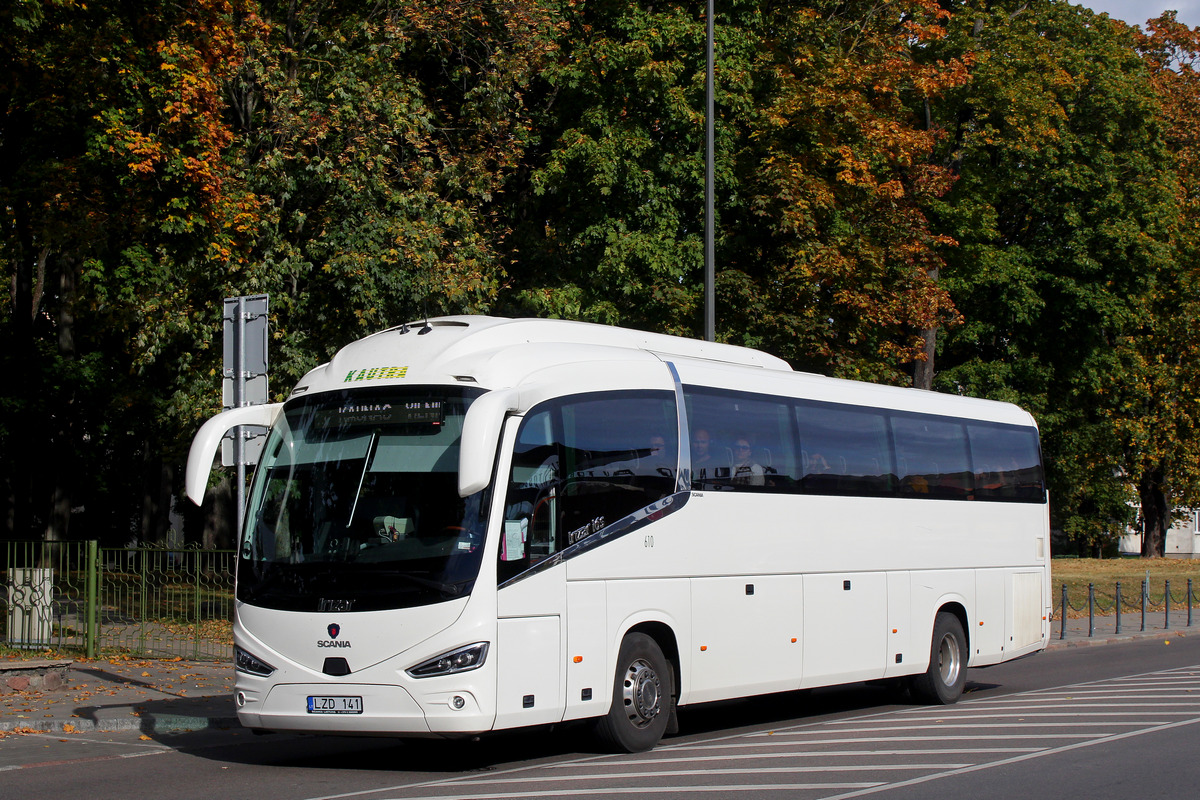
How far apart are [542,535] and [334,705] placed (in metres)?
1.97

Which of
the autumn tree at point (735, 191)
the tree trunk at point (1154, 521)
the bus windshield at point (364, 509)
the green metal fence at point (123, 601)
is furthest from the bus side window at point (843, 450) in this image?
the tree trunk at point (1154, 521)

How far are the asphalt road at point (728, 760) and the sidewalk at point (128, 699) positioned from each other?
282 millimetres

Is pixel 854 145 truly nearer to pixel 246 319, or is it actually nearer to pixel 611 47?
pixel 611 47

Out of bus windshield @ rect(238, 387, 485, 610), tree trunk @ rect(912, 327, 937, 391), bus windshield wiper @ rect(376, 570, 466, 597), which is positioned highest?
tree trunk @ rect(912, 327, 937, 391)

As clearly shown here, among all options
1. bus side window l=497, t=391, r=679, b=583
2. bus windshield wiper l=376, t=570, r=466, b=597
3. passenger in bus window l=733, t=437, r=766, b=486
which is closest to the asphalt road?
bus windshield wiper l=376, t=570, r=466, b=597

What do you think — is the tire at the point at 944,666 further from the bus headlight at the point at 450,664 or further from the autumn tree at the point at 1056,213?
the autumn tree at the point at 1056,213

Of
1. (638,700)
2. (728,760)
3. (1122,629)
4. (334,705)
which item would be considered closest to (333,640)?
(334,705)

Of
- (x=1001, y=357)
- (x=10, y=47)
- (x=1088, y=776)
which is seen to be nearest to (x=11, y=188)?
(x=10, y=47)

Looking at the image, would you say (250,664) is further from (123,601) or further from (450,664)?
(123,601)

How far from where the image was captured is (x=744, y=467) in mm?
12445

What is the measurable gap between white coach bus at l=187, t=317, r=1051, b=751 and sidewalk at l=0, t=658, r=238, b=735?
3079 millimetres

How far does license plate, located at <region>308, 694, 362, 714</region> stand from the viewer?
953cm

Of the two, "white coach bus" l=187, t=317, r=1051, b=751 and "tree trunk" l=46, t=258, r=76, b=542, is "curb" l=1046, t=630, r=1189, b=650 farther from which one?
"tree trunk" l=46, t=258, r=76, b=542

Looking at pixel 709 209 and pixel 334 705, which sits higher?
pixel 709 209
